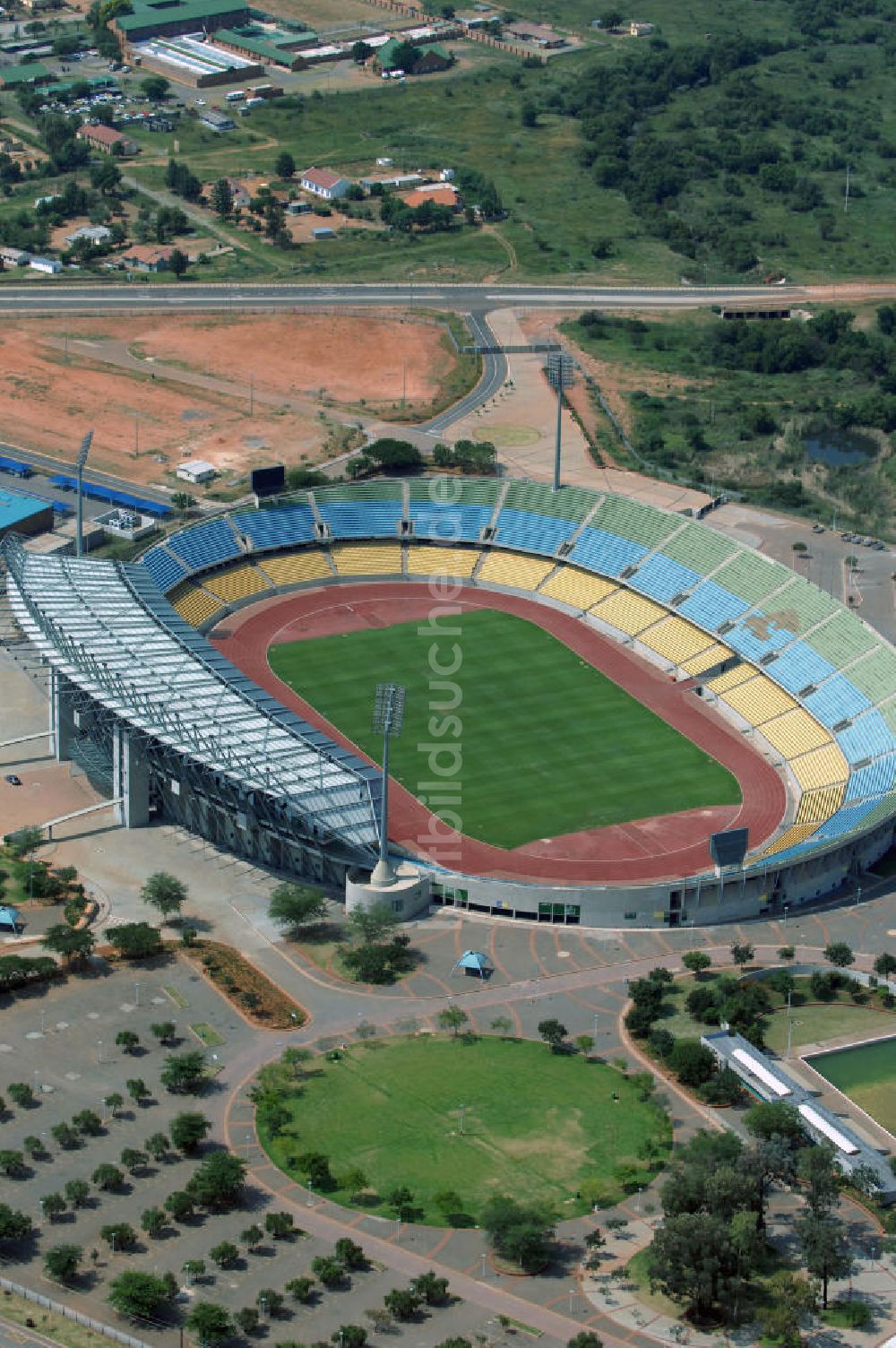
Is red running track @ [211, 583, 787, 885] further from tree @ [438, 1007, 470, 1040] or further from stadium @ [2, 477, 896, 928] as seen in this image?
tree @ [438, 1007, 470, 1040]

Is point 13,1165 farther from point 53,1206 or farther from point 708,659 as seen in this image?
point 708,659

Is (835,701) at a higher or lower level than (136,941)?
higher

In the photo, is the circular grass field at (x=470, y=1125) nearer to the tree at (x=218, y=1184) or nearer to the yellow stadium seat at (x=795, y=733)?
the tree at (x=218, y=1184)

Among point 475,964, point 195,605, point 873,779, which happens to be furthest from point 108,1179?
point 195,605

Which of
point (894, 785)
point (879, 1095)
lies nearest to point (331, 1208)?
point (879, 1095)

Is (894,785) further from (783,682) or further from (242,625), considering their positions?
(242,625)

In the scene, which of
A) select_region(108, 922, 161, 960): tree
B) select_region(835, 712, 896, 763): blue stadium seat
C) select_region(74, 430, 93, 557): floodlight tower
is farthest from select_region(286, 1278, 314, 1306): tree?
select_region(74, 430, 93, 557): floodlight tower
